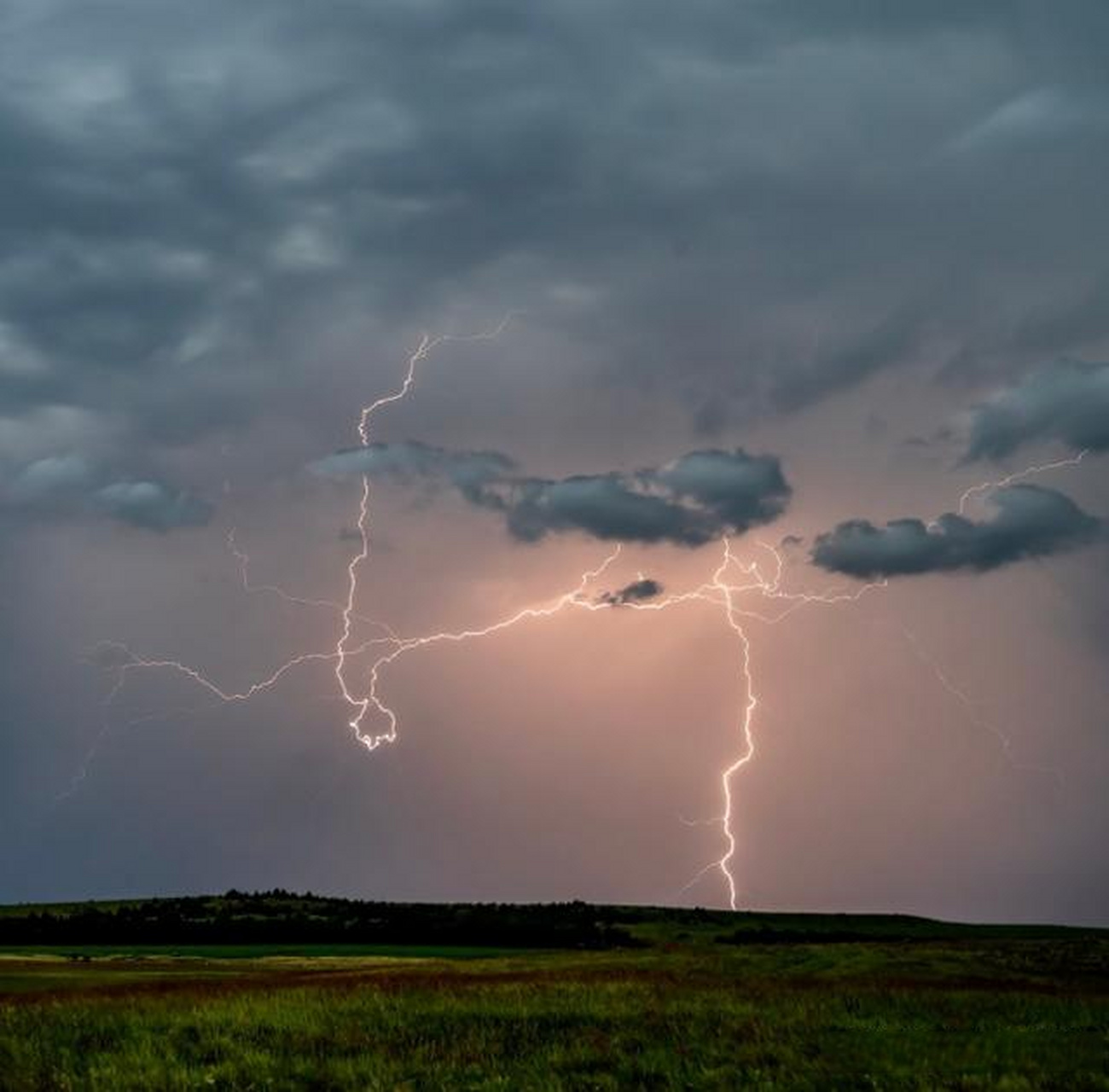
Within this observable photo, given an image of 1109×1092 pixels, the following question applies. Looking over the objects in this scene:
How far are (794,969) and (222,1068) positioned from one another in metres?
31.0

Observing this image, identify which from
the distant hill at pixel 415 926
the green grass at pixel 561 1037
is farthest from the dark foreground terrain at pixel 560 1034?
the distant hill at pixel 415 926

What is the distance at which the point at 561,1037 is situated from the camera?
17000 mm

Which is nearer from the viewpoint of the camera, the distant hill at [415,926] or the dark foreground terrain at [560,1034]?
the dark foreground terrain at [560,1034]

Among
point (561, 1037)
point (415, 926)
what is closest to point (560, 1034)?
point (561, 1037)

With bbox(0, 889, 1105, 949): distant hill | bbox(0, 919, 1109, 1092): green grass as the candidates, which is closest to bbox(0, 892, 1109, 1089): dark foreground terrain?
bbox(0, 919, 1109, 1092): green grass

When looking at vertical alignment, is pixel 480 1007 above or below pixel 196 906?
above

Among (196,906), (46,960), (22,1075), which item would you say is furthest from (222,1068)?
(196,906)

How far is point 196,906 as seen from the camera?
12288 centimetres

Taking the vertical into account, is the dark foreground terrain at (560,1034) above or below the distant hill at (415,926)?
above

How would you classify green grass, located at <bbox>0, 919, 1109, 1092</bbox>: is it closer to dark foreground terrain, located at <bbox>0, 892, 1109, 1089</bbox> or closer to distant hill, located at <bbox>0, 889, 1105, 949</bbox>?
dark foreground terrain, located at <bbox>0, 892, 1109, 1089</bbox>

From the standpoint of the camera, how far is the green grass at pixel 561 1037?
46.5 feet

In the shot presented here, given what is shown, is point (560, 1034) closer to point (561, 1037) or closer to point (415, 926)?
point (561, 1037)

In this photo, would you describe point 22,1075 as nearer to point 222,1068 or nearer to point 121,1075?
point 121,1075

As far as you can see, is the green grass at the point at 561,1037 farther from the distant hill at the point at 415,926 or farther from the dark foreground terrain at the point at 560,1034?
the distant hill at the point at 415,926
